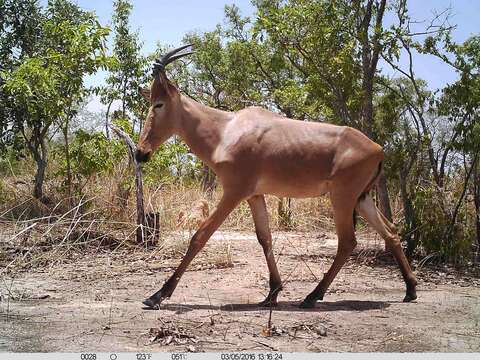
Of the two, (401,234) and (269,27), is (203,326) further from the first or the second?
(269,27)

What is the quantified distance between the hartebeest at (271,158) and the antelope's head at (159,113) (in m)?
0.01

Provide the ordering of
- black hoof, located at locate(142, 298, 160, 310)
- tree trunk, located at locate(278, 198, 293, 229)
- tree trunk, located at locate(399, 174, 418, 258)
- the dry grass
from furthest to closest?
tree trunk, located at locate(278, 198, 293, 229), tree trunk, located at locate(399, 174, 418, 258), the dry grass, black hoof, located at locate(142, 298, 160, 310)

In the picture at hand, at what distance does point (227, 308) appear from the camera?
5.76 m

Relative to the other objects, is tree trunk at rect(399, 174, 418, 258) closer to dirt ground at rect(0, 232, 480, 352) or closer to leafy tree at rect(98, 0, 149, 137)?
dirt ground at rect(0, 232, 480, 352)

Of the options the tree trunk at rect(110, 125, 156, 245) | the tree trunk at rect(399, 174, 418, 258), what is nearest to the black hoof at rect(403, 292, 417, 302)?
the tree trunk at rect(399, 174, 418, 258)

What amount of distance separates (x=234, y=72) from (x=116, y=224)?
10.7m

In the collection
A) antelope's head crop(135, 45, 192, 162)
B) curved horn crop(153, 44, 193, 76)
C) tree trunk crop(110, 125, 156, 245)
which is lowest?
tree trunk crop(110, 125, 156, 245)

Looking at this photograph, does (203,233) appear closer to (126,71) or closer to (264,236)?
(264,236)

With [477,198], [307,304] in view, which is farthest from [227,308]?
[477,198]

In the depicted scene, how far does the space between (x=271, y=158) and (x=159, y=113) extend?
4.48 feet

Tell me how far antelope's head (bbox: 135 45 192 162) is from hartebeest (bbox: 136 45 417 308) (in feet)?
0.04

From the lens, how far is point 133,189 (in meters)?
11.0

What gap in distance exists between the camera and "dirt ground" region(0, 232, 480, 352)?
4.57 metres

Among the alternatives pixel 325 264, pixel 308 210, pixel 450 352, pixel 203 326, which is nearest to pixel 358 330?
pixel 450 352
